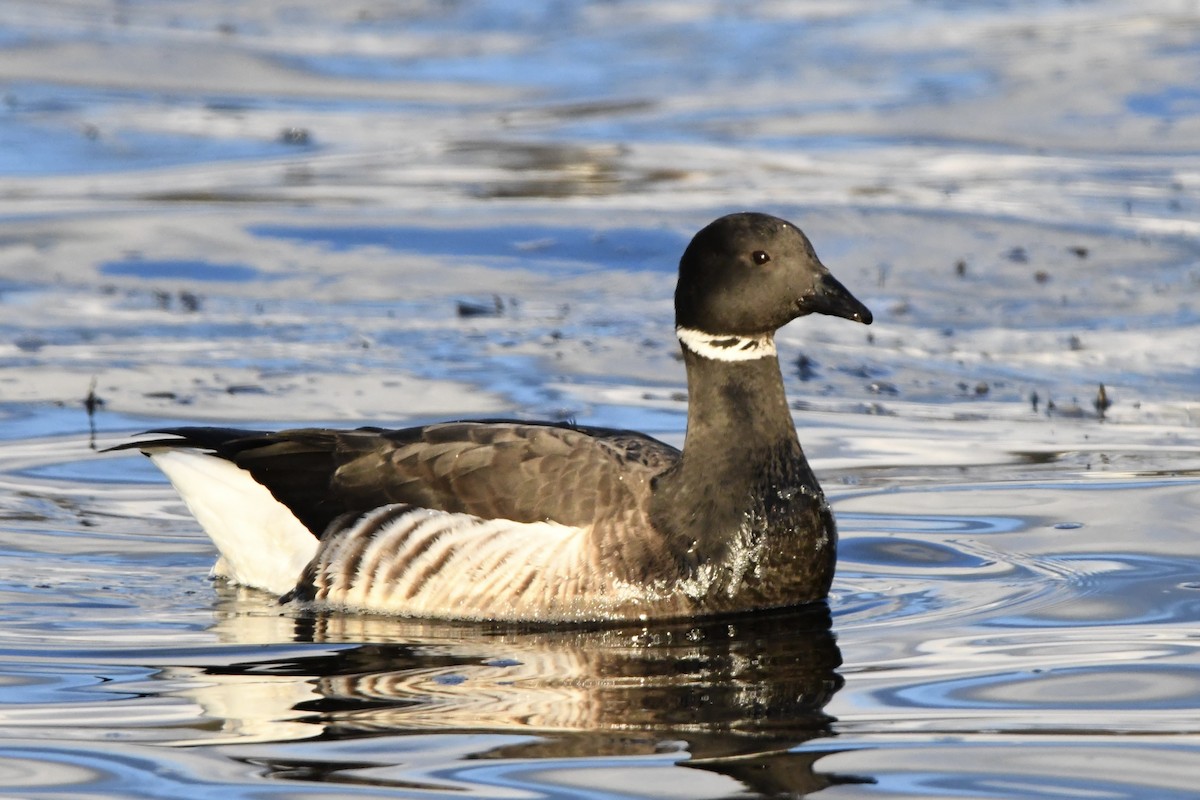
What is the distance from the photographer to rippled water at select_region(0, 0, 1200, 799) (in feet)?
25.0

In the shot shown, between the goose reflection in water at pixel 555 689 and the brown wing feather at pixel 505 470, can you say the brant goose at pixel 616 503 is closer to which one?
the brown wing feather at pixel 505 470

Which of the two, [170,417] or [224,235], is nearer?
[170,417]

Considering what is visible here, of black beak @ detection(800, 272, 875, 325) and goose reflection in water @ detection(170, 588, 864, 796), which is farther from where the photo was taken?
black beak @ detection(800, 272, 875, 325)

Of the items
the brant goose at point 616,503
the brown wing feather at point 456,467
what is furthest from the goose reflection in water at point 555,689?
the brown wing feather at point 456,467

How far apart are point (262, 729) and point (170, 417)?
20.7ft

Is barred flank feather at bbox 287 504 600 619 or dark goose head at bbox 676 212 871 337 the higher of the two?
dark goose head at bbox 676 212 871 337

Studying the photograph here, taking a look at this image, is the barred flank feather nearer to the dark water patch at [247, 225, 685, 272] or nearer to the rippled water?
the rippled water

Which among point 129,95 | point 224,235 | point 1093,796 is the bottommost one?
point 1093,796

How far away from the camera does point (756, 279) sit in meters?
9.62

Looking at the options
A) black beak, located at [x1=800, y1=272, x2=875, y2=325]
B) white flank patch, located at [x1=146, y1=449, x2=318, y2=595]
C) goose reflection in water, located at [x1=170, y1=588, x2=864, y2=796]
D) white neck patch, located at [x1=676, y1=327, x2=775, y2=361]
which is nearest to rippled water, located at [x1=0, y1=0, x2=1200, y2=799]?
goose reflection in water, located at [x1=170, y1=588, x2=864, y2=796]

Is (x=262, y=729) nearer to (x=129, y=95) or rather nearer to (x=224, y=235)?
(x=224, y=235)

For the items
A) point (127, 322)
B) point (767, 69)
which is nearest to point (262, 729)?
point (127, 322)

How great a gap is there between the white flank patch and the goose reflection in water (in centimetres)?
47

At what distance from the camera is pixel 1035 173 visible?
21.8 metres
